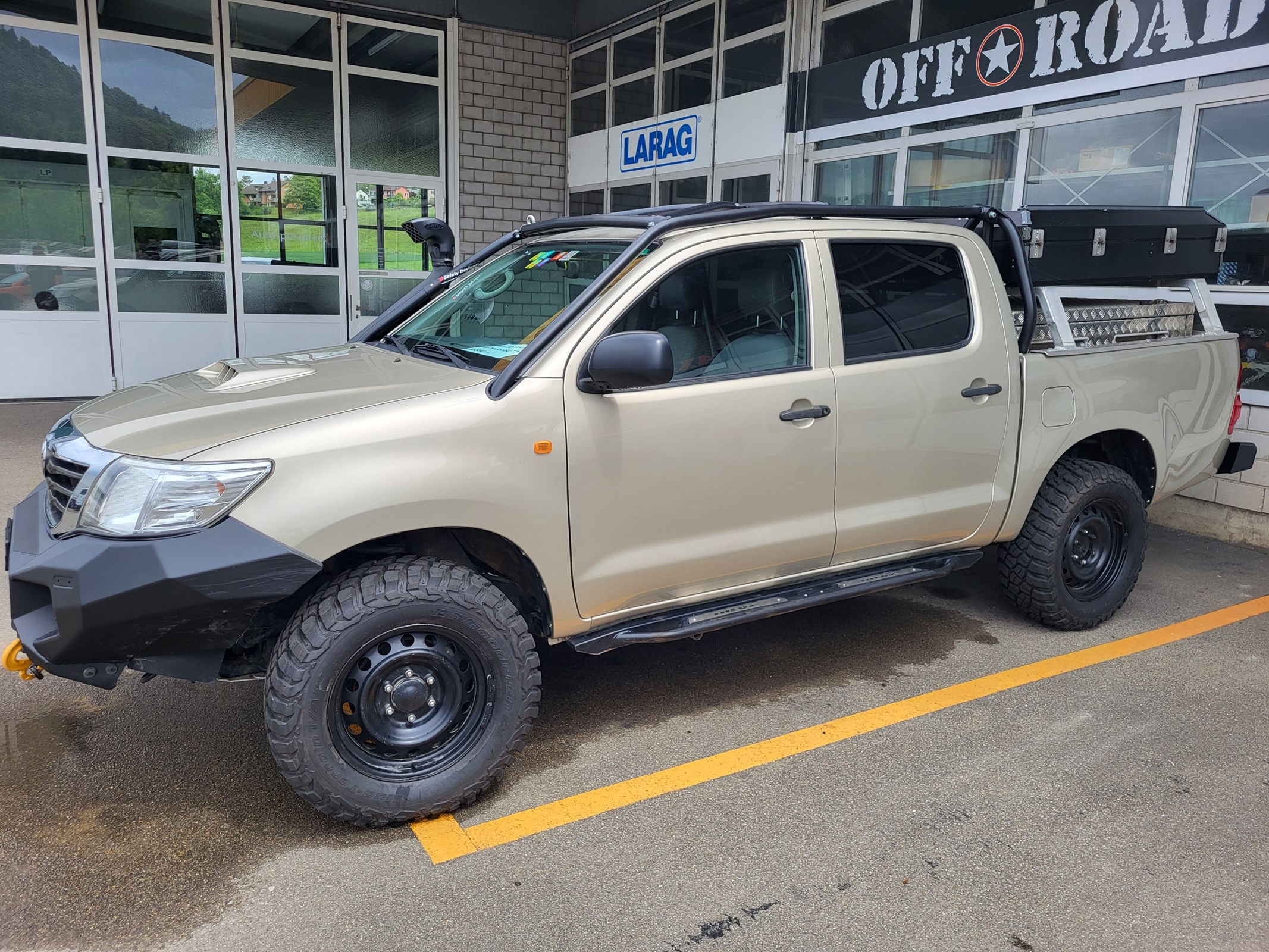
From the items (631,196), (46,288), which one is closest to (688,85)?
(631,196)

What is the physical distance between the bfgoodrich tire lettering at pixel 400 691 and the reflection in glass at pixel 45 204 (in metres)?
10.3

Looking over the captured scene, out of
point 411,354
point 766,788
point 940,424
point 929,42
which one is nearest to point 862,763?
point 766,788

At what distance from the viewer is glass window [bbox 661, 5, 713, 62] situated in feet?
36.8

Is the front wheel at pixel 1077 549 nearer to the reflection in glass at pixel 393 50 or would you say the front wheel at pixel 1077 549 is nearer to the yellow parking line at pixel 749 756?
the yellow parking line at pixel 749 756

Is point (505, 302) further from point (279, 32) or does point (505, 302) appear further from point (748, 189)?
point (279, 32)

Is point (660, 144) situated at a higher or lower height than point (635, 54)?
lower

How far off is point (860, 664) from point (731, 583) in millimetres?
1089

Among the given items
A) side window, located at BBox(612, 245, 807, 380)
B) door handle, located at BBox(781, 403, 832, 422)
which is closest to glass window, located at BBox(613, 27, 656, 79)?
side window, located at BBox(612, 245, 807, 380)

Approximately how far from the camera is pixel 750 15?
34.7 ft

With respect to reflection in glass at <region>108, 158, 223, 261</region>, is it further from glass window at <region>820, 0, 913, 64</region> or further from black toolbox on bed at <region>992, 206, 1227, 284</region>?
black toolbox on bed at <region>992, 206, 1227, 284</region>

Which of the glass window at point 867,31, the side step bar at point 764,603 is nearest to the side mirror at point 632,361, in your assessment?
the side step bar at point 764,603

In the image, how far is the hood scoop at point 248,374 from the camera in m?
3.38

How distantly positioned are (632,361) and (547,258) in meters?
1.22

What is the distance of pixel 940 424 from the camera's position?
13.2 ft
